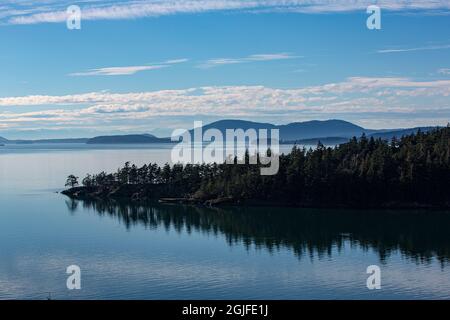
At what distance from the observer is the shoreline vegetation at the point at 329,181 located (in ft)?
169

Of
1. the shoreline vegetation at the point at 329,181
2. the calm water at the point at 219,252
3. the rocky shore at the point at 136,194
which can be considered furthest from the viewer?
the rocky shore at the point at 136,194

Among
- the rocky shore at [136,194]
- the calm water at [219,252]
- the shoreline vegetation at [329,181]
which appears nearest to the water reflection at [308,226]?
the calm water at [219,252]

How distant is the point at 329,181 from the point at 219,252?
73.2 ft

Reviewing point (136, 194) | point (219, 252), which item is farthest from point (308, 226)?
point (136, 194)

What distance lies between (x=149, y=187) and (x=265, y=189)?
13.4m

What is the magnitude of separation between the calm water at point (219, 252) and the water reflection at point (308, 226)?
0.07 m

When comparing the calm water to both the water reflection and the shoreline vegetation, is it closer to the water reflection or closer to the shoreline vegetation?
the water reflection

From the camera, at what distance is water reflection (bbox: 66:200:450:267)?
3366 cm

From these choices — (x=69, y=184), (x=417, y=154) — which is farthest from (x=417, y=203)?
(x=69, y=184)

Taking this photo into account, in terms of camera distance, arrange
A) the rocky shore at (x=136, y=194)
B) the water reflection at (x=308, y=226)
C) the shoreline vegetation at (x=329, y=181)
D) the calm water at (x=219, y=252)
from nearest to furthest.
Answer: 1. the calm water at (x=219, y=252)
2. the water reflection at (x=308, y=226)
3. the shoreline vegetation at (x=329, y=181)
4. the rocky shore at (x=136, y=194)

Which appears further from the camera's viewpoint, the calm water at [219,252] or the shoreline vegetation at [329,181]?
the shoreline vegetation at [329,181]

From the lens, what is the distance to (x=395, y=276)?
85.5ft

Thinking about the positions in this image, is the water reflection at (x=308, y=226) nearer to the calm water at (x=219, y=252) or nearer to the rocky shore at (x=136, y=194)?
the calm water at (x=219, y=252)

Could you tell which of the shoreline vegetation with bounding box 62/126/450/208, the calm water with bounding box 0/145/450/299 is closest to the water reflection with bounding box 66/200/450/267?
the calm water with bounding box 0/145/450/299
